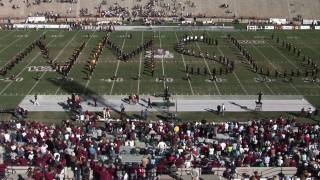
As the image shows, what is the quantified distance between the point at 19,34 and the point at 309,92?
28.4 metres

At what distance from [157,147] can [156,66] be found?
17.4m

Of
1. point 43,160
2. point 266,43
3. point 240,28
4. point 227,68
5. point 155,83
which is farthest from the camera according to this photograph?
point 240,28

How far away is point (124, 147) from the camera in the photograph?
18.6 m

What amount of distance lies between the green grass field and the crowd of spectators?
7.59 meters

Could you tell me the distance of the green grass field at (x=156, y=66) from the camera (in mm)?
29562

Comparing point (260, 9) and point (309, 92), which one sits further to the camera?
point (260, 9)

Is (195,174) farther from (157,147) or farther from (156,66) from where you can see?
(156,66)

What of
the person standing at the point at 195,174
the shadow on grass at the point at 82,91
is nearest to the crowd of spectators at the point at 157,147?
the person standing at the point at 195,174

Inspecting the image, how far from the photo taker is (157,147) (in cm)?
1828

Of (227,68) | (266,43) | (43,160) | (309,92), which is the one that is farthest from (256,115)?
(266,43)

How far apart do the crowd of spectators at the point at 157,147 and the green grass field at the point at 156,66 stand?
7.59m

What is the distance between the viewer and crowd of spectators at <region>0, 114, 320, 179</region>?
15.5 metres

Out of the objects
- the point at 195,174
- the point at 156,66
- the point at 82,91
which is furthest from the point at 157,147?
the point at 156,66

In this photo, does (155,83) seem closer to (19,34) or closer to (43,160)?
(43,160)
